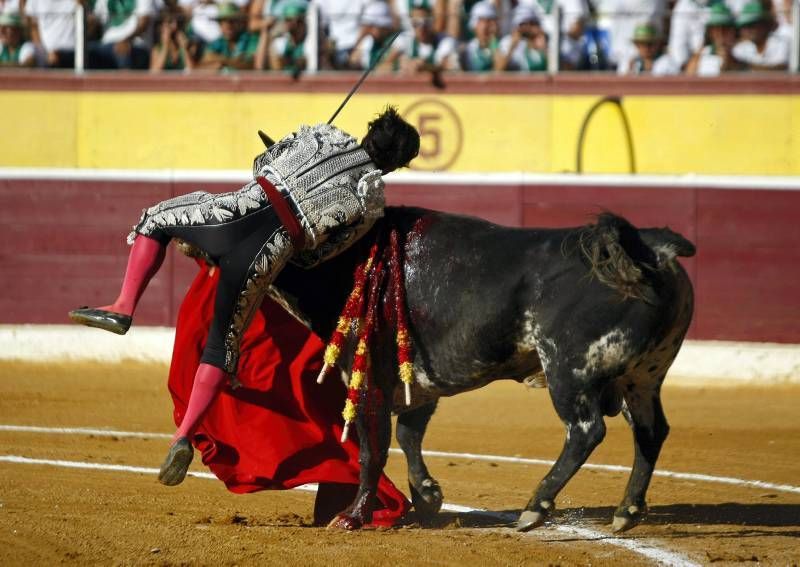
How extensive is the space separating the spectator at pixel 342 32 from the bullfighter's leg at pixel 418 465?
5.01 metres

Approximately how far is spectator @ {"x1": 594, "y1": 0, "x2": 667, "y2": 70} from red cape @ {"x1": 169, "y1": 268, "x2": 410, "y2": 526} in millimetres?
4769

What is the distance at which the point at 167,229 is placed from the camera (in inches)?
167

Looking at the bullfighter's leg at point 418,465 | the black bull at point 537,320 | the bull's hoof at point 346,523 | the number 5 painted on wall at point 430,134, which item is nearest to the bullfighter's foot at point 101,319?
the black bull at point 537,320

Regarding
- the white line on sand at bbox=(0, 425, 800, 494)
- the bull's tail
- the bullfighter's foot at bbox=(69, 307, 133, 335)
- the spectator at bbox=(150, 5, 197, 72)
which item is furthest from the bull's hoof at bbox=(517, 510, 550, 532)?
the spectator at bbox=(150, 5, 197, 72)

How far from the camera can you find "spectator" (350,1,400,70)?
30.6ft

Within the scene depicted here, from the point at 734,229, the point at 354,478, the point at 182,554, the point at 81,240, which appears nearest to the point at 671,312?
the point at 354,478

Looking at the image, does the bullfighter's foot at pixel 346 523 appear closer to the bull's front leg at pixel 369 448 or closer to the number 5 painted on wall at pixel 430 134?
the bull's front leg at pixel 369 448

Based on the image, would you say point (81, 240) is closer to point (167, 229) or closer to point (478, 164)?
point (478, 164)

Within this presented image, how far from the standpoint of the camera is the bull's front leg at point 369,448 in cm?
441

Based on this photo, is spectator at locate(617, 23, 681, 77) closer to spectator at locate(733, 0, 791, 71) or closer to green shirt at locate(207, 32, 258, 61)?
spectator at locate(733, 0, 791, 71)

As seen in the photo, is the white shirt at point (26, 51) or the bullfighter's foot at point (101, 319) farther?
the white shirt at point (26, 51)

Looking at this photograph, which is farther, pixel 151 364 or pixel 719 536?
pixel 151 364

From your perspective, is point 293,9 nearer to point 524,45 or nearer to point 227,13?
point 227,13

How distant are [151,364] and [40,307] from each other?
0.97 meters
